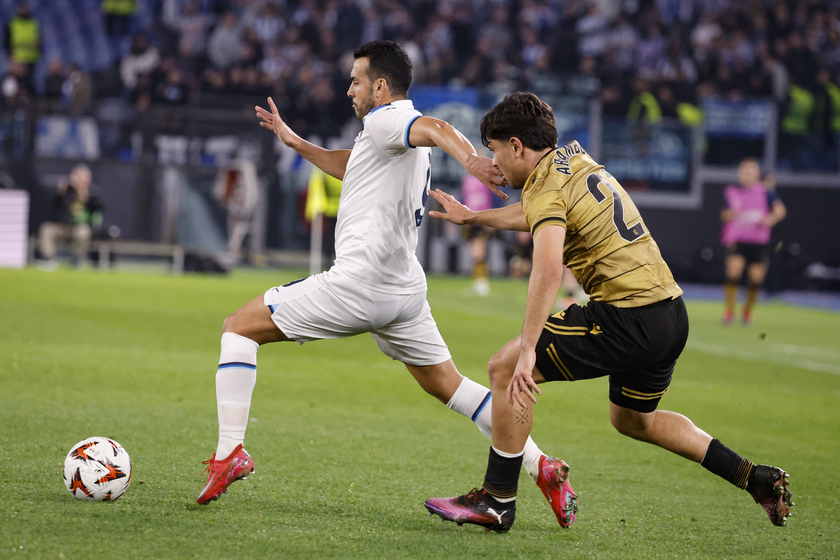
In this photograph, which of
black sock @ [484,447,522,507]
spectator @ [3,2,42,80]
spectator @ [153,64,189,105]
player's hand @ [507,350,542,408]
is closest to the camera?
player's hand @ [507,350,542,408]

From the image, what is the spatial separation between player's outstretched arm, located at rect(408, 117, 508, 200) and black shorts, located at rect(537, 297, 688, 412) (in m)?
0.62

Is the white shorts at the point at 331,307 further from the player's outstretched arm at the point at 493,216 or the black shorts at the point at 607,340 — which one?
the black shorts at the point at 607,340

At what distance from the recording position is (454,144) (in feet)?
12.3

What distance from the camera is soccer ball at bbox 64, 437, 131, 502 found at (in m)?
3.98

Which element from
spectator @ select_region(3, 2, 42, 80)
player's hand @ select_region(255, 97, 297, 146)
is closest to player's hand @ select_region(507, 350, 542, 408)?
player's hand @ select_region(255, 97, 297, 146)

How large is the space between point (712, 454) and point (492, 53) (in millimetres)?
21139

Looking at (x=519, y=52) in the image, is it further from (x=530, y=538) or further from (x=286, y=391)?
(x=530, y=538)

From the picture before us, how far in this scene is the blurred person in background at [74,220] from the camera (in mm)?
18391

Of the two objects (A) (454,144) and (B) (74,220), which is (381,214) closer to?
(A) (454,144)

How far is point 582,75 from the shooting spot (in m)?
22.0

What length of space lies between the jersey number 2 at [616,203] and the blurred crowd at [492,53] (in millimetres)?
17050

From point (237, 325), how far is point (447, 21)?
2214 cm

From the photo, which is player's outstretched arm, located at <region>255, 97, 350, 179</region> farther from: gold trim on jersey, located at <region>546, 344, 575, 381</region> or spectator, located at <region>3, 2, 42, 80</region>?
spectator, located at <region>3, 2, 42, 80</region>

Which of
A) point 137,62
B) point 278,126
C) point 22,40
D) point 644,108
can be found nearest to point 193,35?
point 137,62
